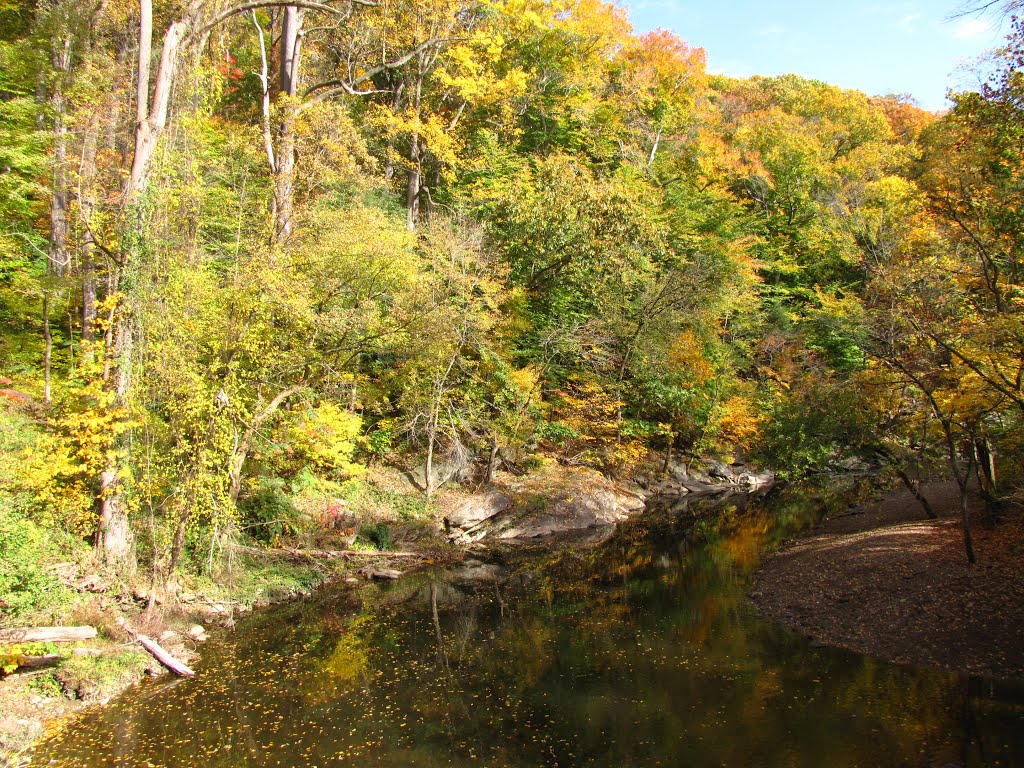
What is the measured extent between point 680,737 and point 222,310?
11.3m

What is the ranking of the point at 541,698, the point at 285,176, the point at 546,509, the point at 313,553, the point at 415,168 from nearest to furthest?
the point at 541,698 → the point at 313,553 → the point at 285,176 → the point at 546,509 → the point at 415,168

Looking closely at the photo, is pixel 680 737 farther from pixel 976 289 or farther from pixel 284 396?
pixel 976 289

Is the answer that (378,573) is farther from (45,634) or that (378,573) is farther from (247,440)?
(45,634)

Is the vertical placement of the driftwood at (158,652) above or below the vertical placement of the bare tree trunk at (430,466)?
below

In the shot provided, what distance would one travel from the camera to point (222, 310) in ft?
42.6

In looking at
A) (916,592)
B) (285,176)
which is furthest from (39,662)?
(916,592)

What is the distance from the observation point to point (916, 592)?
12047 mm

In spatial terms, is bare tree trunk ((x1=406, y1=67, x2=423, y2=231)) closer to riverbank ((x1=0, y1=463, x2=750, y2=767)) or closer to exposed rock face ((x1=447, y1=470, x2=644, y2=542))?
riverbank ((x1=0, y1=463, x2=750, y2=767))

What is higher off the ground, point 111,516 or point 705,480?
point 111,516

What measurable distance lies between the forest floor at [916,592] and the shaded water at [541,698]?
25.9 inches

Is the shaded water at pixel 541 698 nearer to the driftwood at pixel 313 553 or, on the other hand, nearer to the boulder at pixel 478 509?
the driftwood at pixel 313 553

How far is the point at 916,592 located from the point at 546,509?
490 inches

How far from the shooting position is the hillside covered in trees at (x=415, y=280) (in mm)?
11938

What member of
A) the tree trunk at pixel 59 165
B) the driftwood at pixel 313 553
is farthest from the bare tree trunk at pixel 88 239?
the driftwood at pixel 313 553
